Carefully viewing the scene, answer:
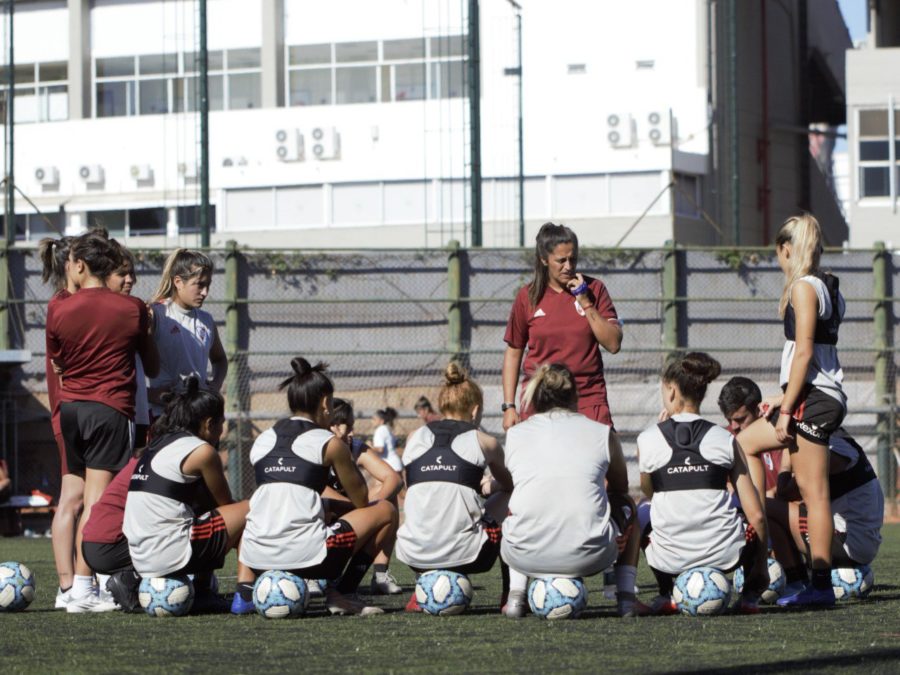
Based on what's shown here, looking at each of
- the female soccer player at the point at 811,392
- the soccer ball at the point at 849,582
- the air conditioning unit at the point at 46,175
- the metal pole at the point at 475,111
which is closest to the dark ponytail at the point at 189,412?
the female soccer player at the point at 811,392

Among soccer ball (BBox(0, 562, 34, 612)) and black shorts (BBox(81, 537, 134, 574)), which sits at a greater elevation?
black shorts (BBox(81, 537, 134, 574))

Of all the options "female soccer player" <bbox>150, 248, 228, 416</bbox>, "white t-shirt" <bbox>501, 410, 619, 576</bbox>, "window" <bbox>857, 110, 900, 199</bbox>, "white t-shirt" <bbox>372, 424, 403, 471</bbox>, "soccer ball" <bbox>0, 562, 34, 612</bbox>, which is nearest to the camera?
"white t-shirt" <bbox>501, 410, 619, 576</bbox>

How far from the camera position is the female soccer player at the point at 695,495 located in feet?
22.1

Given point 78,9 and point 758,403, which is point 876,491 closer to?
point 758,403

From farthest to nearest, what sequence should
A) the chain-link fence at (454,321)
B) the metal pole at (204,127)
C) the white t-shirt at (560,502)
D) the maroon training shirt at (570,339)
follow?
the metal pole at (204,127) → the chain-link fence at (454,321) → the maroon training shirt at (570,339) → the white t-shirt at (560,502)

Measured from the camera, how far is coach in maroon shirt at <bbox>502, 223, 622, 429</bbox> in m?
7.55

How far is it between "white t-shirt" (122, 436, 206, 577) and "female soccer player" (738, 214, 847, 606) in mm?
2701

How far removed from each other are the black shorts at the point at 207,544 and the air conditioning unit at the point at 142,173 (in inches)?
1381

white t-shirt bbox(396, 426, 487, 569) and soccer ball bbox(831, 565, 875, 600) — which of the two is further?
soccer ball bbox(831, 565, 875, 600)

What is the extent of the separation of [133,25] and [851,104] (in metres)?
21.0

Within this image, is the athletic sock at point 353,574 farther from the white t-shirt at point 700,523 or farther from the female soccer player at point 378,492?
the white t-shirt at point 700,523

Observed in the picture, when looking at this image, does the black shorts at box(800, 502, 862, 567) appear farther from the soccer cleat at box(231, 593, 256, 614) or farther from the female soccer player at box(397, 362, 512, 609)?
the soccer cleat at box(231, 593, 256, 614)

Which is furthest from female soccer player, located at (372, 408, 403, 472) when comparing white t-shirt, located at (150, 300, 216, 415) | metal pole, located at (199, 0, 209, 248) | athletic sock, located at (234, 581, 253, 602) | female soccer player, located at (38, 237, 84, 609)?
→ athletic sock, located at (234, 581, 253, 602)

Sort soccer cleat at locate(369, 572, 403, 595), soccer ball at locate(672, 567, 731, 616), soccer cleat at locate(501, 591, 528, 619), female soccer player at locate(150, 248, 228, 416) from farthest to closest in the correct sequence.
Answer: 1. soccer cleat at locate(369, 572, 403, 595)
2. female soccer player at locate(150, 248, 228, 416)
3. soccer cleat at locate(501, 591, 528, 619)
4. soccer ball at locate(672, 567, 731, 616)
